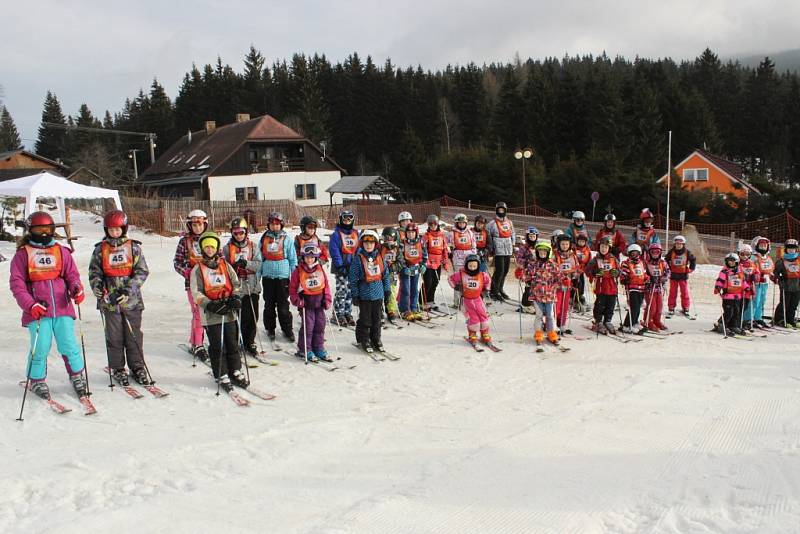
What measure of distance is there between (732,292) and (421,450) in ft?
26.1

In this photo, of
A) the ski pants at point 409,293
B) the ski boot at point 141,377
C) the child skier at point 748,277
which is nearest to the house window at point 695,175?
the child skier at point 748,277

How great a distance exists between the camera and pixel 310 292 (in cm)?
774

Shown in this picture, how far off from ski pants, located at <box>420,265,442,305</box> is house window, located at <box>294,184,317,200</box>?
35.7 metres

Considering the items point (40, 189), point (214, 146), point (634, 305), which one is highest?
point (214, 146)

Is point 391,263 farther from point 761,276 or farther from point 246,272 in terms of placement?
point 761,276

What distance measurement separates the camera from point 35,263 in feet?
19.6

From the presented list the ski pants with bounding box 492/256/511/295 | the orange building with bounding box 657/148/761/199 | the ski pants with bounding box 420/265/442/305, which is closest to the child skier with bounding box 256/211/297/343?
the ski pants with bounding box 420/265/442/305

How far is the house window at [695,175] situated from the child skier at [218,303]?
42.4 m

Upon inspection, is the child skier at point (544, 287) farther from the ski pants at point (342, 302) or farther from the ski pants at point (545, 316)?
the ski pants at point (342, 302)

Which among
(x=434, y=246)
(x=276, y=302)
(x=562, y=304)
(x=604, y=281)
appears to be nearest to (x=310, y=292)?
(x=276, y=302)

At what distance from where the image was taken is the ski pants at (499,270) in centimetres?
Answer: 1209

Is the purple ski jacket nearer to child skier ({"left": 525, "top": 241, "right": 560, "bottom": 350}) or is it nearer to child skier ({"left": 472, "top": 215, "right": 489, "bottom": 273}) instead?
child skier ({"left": 525, "top": 241, "right": 560, "bottom": 350})

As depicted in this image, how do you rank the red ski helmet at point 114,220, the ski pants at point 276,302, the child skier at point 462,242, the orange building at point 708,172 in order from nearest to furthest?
the red ski helmet at point 114,220 < the ski pants at point 276,302 < the child skier at point 462,242 < the orange building at point 708,172

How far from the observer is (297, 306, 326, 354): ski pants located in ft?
25.6
